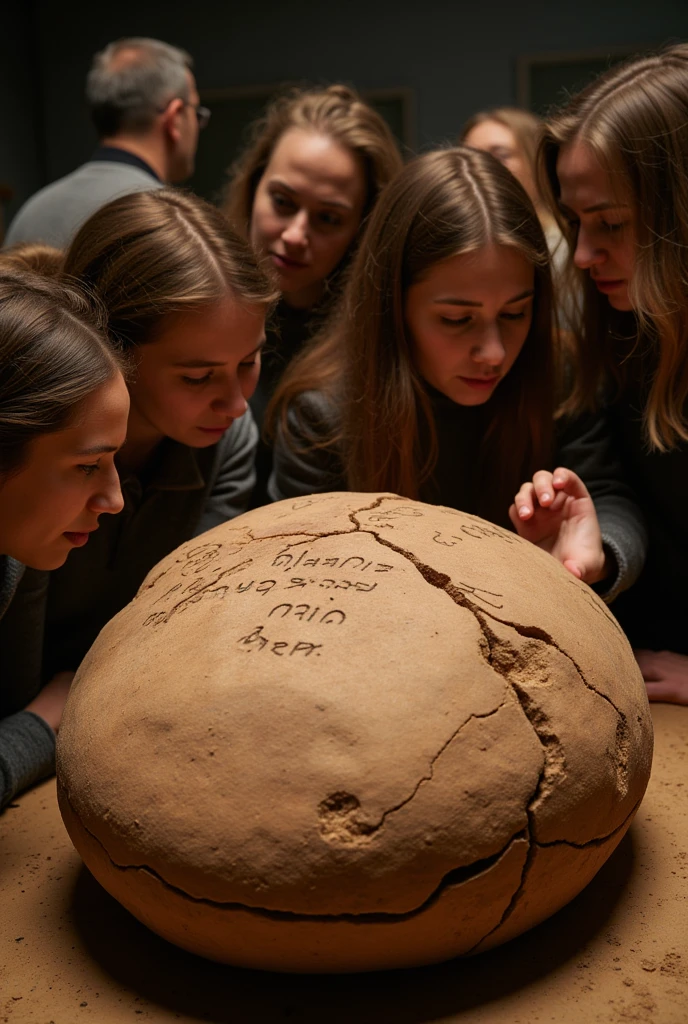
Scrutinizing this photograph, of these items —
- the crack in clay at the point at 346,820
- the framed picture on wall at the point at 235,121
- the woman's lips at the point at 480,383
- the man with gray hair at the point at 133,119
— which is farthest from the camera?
the framed picture on wall at the point at 235,121

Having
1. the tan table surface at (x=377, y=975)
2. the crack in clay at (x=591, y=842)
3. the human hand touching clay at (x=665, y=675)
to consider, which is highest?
the crack in clay at (x=591, y=842)

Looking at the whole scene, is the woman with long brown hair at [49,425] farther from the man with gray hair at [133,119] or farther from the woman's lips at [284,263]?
the man with gray hair at [133,119]

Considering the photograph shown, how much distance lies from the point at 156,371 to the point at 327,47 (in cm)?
320

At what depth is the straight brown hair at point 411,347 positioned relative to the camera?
2.31 metres

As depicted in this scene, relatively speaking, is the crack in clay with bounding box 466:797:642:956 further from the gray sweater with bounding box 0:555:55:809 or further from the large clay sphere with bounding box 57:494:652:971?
the gray sweater with bounding box 0:555:55:809

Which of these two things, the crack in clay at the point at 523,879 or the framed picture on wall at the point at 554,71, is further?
the framed picture on wall at the point at 554,71

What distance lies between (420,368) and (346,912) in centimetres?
152

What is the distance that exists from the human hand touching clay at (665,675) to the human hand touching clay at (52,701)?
1321 millimetres

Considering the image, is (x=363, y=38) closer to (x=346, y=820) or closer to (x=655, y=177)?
(x=655, y=177)

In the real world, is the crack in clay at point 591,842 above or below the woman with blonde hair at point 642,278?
below

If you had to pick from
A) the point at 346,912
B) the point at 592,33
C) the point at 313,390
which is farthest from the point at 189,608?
the point at 592,33

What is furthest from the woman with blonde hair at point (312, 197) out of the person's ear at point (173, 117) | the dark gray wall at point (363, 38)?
the dark gray wall at point (363, 38)

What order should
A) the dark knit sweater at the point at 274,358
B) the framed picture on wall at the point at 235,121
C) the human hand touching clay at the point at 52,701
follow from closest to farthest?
the human hand touching clay at the point at 52,701 → the dark knit sweater at the point at 274,358 → the framed picture on wall at the point at 235,121

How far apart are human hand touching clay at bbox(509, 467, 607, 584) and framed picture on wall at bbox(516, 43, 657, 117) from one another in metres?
2.84
